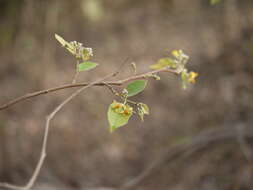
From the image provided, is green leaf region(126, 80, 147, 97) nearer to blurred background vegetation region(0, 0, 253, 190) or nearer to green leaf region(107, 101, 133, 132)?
green leaf region(107, 101, 133, 132)

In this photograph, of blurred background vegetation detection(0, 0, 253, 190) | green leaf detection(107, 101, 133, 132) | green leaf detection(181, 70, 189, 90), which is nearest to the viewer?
green leaf detection(107, 101, 133, 132)

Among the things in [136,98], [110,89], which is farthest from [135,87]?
[136,98]

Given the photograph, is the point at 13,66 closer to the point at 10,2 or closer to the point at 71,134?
the point at 10,2

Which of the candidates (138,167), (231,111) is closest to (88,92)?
(138,167)

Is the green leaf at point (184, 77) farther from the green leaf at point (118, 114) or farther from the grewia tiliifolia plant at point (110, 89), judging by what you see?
the green leaf at point (118, 114)

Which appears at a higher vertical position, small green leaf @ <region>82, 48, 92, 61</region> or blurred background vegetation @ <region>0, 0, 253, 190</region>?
blurred background vegetation @ <region>0, 0, 253, 190</region>

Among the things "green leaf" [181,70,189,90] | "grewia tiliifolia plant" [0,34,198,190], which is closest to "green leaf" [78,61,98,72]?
"grewia tiliifolia plant" [0,34,198,190]

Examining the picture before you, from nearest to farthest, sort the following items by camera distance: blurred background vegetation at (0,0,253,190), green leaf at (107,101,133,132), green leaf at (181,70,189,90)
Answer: green leaf at (107,101,133,132)
green leaf at (181,70,189,90)
blurred background vegetation at (0,0,253,190)

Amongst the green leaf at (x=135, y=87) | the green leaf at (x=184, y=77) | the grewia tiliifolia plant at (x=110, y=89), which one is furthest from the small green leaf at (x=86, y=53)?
the green leaf at (x=184, y=77)

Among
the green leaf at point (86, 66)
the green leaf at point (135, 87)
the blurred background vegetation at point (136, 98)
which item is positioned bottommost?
the green leaf at point (135, 87)
